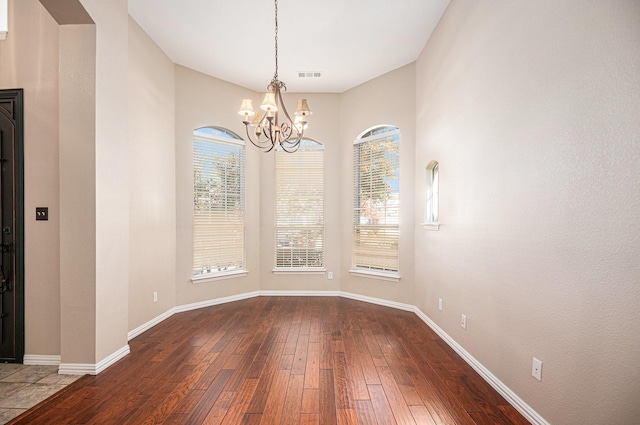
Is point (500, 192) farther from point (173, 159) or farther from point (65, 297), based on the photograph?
point (173, 159)

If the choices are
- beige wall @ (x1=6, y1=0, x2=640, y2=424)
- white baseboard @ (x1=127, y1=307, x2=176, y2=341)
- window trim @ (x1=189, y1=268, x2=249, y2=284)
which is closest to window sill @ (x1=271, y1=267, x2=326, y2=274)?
window trim @ (x1=189, y1=268, x2=249, y2=284)

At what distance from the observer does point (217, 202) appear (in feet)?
16.8

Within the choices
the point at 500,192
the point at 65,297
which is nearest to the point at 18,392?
the point at 65,297

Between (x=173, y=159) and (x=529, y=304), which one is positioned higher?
(x=173, y=159)

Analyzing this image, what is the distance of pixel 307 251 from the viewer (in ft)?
18.4

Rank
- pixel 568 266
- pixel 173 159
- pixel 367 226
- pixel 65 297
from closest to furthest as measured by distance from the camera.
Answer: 1. pixel 568 266
2. pixel 65 297
3. pixel 173 159
4. pixel 367 226

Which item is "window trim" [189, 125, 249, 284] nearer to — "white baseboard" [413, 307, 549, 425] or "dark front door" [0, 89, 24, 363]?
"dark front door" [0, 89, 24, 363]

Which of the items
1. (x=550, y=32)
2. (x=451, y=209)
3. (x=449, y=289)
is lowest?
(x=449, y=289)

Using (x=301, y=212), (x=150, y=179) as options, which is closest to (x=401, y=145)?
(x=301, y=212)

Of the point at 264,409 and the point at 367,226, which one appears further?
the point at 367,226

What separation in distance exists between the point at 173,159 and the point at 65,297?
232 cm

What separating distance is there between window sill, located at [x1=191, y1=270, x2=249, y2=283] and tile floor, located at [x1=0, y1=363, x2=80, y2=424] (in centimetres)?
207

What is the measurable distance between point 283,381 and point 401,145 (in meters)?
3.49

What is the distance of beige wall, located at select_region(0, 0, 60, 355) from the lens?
2922 mm
